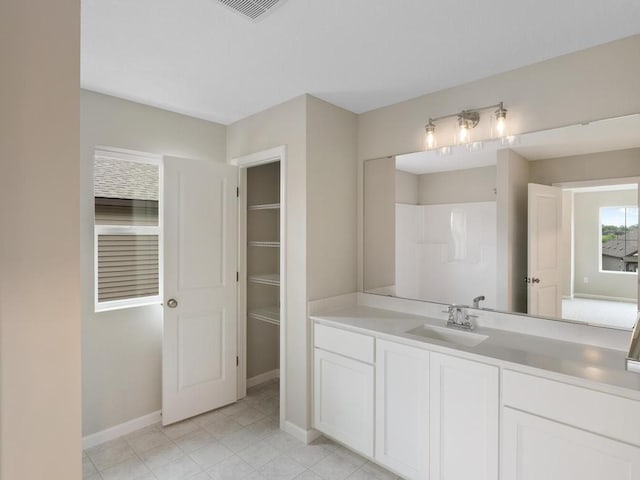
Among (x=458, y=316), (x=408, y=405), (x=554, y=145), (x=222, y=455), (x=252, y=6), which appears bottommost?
(x=222, y=455)

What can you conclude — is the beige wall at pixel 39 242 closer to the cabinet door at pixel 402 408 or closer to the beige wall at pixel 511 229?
the cabinet door at pixel 402 408

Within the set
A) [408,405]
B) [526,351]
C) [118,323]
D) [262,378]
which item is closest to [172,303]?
[118,323]

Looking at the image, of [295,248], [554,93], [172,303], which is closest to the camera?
[554,93]

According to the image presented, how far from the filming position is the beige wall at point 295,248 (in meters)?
2.57

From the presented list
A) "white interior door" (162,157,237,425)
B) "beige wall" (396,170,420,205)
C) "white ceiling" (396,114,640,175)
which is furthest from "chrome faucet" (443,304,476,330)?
"white interior door" (162,157,237,425)

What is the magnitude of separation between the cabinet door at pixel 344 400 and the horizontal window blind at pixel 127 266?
149cm

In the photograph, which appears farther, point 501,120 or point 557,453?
point 501,120

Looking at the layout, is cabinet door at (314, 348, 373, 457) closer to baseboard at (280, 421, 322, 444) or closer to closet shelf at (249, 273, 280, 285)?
baseboard at (280, 421, 322, 444)

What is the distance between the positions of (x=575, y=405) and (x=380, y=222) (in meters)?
1.66

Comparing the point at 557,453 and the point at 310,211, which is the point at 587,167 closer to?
the point at 557,453

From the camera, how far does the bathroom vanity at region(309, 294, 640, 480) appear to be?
1.46 meters

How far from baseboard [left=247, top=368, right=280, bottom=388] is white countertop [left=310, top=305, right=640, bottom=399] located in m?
1.44

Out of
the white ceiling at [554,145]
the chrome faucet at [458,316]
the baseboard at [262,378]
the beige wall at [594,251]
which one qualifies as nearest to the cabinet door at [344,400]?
the chrome faucet at [458,316]

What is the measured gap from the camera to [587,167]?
1950 millimetres
